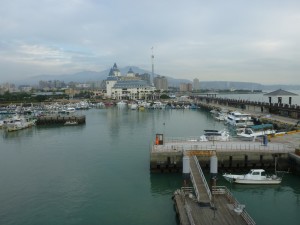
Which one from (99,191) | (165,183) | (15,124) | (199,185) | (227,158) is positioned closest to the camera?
(199,185)

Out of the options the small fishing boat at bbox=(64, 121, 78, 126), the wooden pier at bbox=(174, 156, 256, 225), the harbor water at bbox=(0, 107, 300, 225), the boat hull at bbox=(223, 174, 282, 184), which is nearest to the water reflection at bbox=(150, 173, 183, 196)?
the harbor water at bbox=(0, 107, 300, 225)

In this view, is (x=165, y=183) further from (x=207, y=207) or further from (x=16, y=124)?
(x=16, y=124)

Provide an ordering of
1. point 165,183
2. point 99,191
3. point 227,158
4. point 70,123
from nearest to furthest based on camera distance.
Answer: point 99,191 → point 165,183 → point 227,158 → point 70,123

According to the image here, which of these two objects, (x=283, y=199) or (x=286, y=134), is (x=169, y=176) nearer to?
(x=283, y=199)

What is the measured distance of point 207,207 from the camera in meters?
17.5

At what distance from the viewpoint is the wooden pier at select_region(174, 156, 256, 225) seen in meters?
15.8

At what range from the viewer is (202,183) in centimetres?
2020

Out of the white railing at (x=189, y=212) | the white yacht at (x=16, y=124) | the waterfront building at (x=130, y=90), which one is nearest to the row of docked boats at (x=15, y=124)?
the white yacht at (x=16, y=124)

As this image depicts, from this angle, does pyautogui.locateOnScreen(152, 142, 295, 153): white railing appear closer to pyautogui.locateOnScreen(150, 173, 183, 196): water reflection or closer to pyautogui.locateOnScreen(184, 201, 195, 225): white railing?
pyautogui.locateOnScreen(150, 173, 183, 196): water reflection

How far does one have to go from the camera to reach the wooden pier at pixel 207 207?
1580 cm

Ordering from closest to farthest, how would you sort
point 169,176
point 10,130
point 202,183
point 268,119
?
point 202,183, point 169,176, point 268,119, point 10,130

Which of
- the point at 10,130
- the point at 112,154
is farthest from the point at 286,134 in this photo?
the point at 10,130

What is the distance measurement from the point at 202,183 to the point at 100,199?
7.45m

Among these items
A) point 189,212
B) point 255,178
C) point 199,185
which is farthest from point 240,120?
point 189,212
